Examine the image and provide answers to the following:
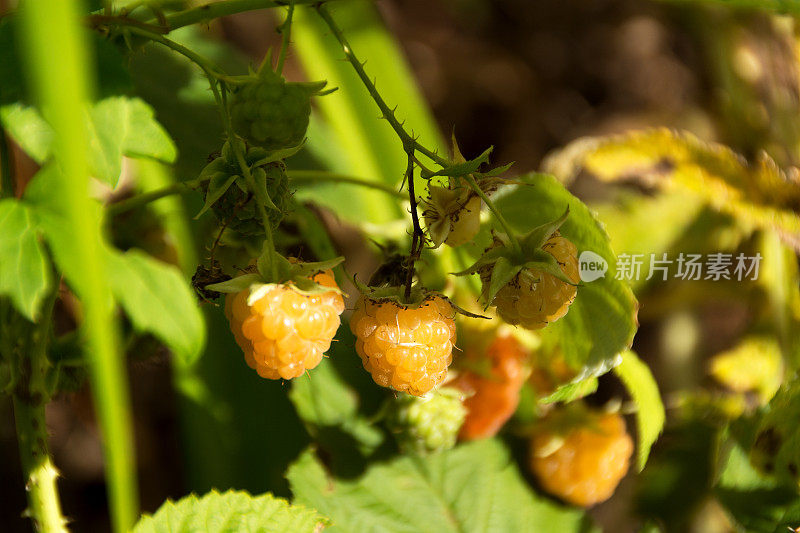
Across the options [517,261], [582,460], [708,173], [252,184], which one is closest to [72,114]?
[252,184]

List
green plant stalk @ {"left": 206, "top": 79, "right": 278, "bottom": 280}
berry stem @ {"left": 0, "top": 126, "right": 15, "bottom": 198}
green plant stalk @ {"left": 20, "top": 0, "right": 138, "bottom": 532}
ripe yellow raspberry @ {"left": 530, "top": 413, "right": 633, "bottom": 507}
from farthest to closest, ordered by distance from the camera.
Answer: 1. ripe yellow raspberry @ {"left": 530, "top": 413, "right": 633, "bottom": 507}
2. berry stem @ {"left": 0, "top": 126, "right": 15, "bottom": 198}
3. green plant stalk @ {"left": 206, "top": 79, "right": 278, "bottom": 280}
4. green plant stalk @ {"left": 20, "top": 0, "right": 138, "bottom": 532}

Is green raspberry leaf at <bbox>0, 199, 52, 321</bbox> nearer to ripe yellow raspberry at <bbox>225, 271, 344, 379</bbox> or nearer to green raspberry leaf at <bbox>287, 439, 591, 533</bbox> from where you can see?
ripe yellow raspberry at <bbox>225, 271, 344, 379</bbox>

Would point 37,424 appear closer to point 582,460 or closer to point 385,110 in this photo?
point 385,110

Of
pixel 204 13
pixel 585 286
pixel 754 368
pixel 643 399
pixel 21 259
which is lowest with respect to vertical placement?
pixel 754 368

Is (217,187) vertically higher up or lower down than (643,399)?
higher up

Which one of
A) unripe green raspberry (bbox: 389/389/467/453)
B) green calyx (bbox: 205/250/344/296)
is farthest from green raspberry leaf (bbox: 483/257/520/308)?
unripe green raspberry (bbox: 389/389/467/453)

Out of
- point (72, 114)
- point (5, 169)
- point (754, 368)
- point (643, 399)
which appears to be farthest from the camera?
point (754, 368)

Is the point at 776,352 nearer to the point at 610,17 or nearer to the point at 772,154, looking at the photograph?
the point at 772,154

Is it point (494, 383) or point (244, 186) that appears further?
point (494, 383)
